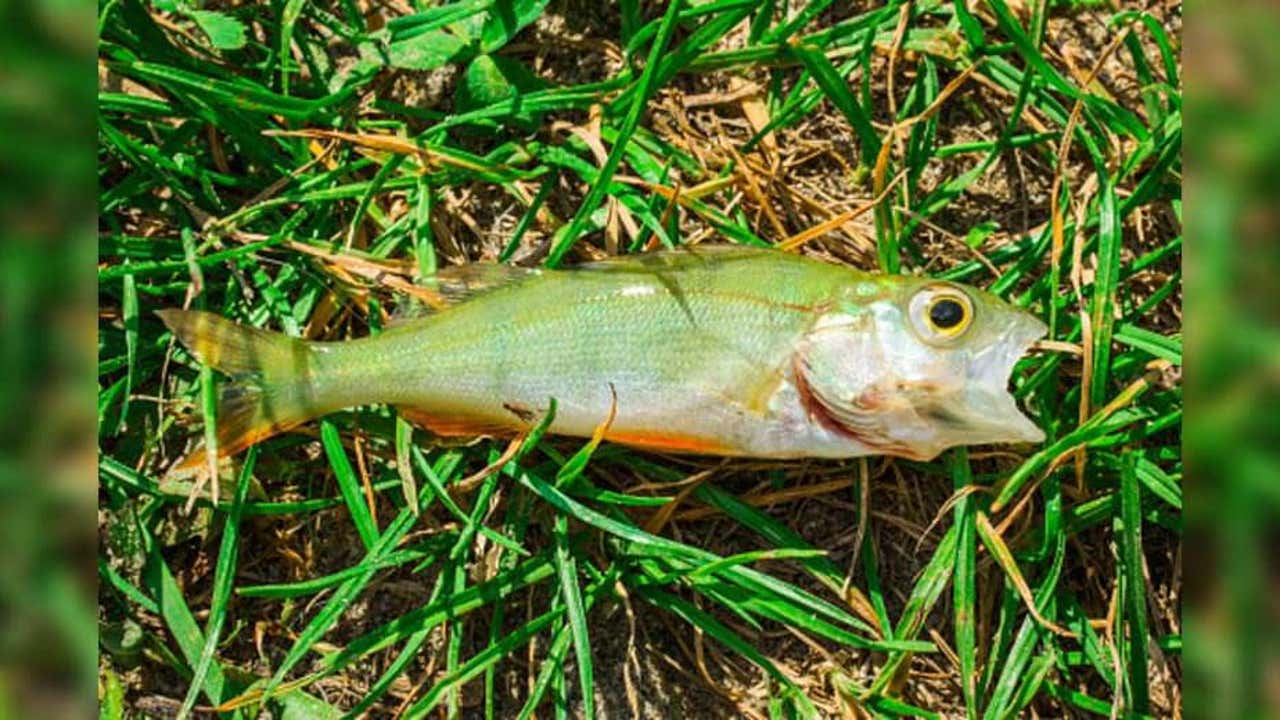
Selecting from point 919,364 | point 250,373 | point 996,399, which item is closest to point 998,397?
point 996,399

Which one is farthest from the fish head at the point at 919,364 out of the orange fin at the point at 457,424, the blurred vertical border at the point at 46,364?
the blurred vertical border at the point at 46,364

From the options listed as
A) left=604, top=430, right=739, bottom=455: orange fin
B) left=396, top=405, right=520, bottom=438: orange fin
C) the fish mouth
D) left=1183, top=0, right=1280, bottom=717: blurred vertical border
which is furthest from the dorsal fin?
left=1183, top=0, right=1280, bottom=717: blurred vertical border

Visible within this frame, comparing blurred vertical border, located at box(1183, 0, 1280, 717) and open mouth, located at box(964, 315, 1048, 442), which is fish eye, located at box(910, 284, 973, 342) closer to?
open mouth, located at box(964, 315, 1048, 442)

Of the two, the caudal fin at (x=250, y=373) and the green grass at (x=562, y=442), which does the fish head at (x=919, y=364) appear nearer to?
the green grass at (x=562, y=442)

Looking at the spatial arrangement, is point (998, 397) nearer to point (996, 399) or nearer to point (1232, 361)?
point (996, 399)

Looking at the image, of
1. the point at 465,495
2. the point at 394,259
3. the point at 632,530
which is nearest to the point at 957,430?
the point at 632,530
